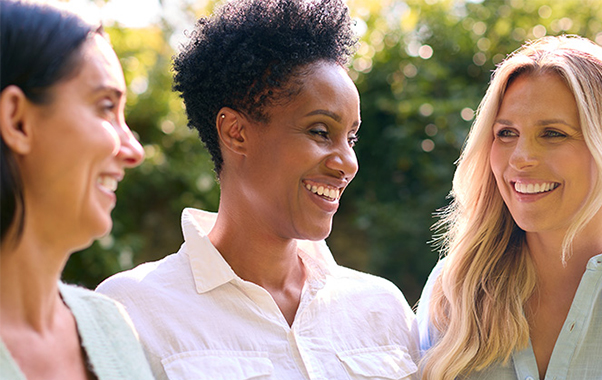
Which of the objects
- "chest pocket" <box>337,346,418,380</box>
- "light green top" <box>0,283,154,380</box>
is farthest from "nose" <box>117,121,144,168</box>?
"chest pocket" <box>337,346,418,380</box>

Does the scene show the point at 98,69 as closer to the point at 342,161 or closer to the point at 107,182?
the point at 107,182

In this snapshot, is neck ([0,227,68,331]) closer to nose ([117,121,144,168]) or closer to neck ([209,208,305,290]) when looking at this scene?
nose ([117,121,144,168])

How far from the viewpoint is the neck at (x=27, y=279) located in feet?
4.78

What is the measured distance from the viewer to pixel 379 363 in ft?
7.48

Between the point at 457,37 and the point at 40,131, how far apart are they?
4.71m

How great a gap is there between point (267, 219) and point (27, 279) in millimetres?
908

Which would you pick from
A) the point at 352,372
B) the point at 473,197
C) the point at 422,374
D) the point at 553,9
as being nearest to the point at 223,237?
the point at 352,372

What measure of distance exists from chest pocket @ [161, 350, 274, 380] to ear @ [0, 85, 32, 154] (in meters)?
0.84

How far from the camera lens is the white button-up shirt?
2025 millimetres

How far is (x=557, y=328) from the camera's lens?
238cm

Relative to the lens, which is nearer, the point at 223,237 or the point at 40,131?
the point at 40,131

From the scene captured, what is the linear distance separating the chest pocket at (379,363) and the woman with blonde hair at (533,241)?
9 centimetres

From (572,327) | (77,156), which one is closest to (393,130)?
(572,327)

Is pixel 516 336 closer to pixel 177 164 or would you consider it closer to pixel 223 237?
pixel 223 237
